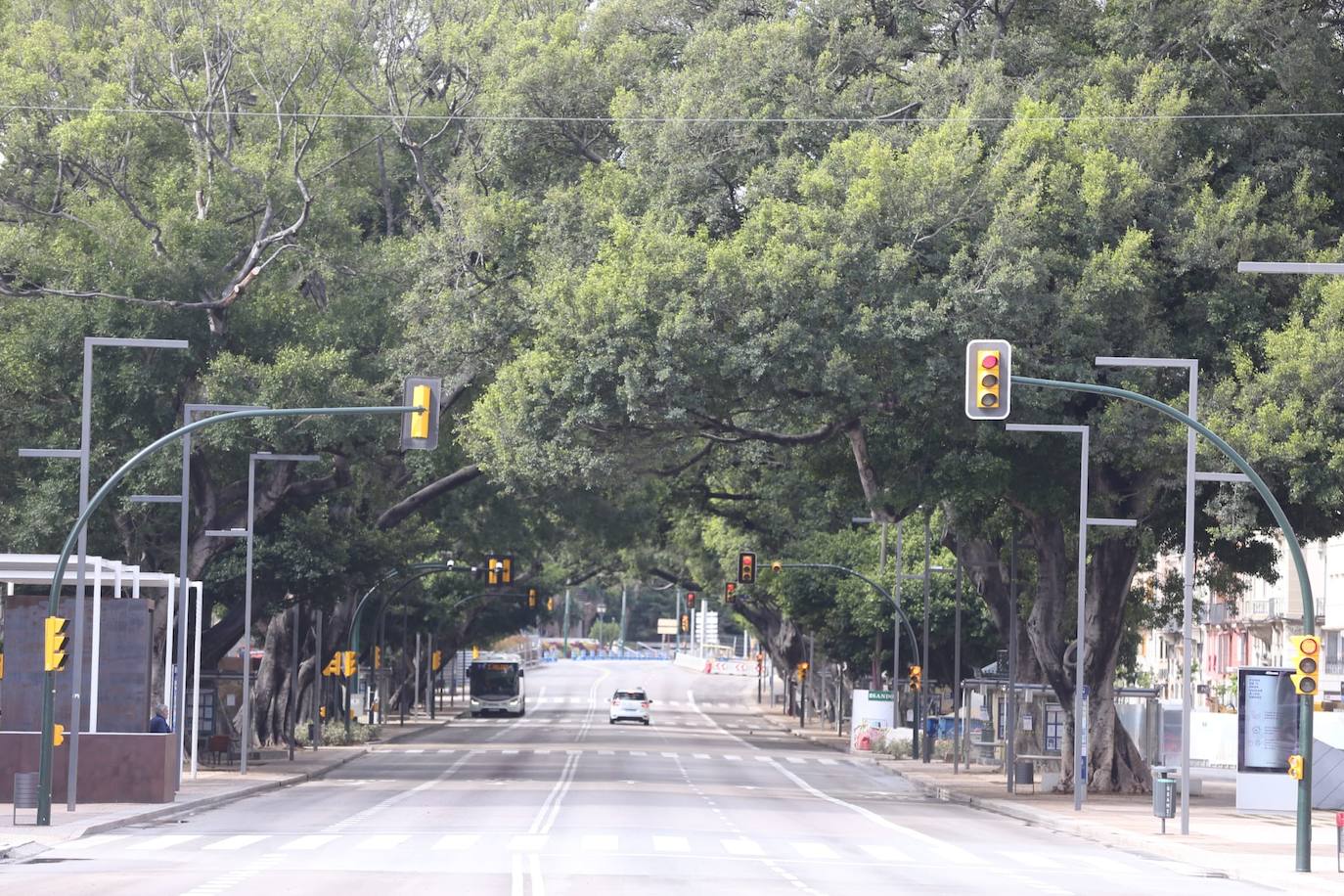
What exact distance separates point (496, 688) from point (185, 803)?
63960 millimetres

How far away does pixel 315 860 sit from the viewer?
74.1 feet

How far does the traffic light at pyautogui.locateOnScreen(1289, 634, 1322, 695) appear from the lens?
25188 mm

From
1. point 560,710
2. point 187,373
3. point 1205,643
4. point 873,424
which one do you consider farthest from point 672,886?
point 560,710

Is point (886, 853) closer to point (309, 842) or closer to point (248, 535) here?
point (309, 842)

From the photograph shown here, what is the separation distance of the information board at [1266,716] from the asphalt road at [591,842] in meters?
5.25

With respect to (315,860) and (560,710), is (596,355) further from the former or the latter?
(560,710)

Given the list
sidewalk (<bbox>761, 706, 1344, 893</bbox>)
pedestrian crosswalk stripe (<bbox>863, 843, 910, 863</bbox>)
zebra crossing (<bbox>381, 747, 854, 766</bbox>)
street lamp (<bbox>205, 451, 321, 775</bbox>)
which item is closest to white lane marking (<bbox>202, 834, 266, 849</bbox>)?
pedestrian crosswalk stripe (<bbox>863, 843, 910, 863</bbox>)

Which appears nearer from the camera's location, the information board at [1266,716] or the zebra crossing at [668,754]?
the information board at [1266,716]

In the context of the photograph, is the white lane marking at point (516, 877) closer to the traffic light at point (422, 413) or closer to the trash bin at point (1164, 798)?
the traffic light at point (422, 413)

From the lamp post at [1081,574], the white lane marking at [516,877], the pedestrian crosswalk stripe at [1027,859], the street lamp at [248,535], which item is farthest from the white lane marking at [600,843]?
the street lamp at [248,535]

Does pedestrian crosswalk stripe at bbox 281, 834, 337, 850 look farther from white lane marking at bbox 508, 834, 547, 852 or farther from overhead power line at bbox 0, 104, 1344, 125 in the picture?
overhead power line at bbox 0, 104, 1344, 125

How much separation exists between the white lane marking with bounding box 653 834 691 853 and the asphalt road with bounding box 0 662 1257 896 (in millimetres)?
42

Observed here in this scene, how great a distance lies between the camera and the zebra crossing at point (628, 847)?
2441 centimetres

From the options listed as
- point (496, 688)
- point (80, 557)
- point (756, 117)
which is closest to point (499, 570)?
point (756, 117)
